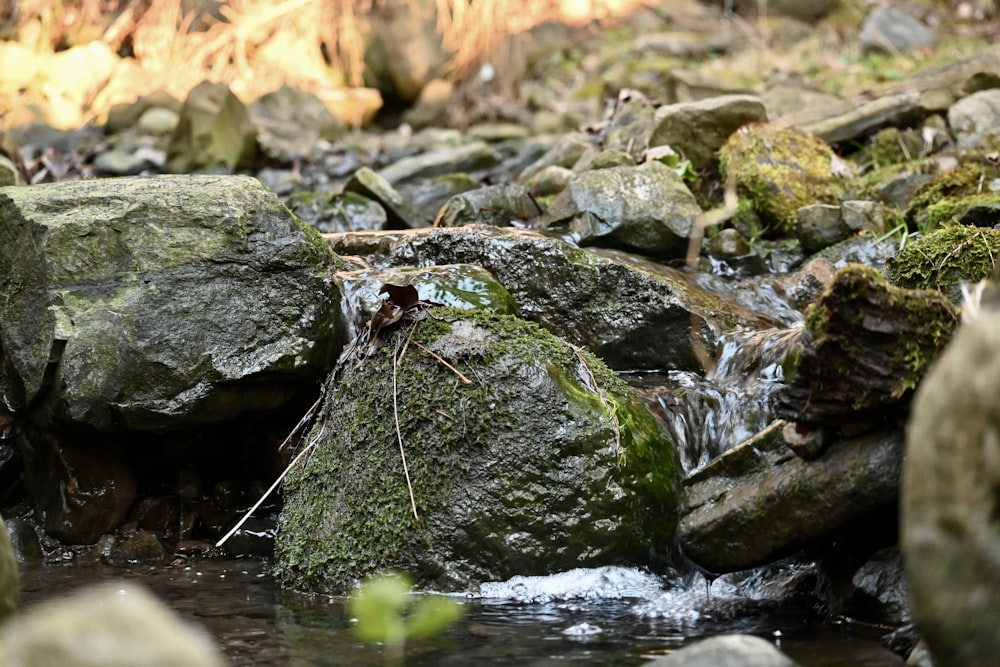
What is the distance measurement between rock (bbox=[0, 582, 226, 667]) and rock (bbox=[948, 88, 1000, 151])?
237 inches

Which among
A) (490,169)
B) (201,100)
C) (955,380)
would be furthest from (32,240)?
(201,100)

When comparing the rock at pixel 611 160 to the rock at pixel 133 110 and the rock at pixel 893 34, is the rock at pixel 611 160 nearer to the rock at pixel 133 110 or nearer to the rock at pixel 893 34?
the rock at pixel 893 34

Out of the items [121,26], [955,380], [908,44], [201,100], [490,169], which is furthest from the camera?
[121,26]

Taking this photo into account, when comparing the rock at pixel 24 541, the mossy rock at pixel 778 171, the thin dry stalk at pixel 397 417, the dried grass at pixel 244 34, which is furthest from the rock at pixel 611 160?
the dried grass at pixel 244 34

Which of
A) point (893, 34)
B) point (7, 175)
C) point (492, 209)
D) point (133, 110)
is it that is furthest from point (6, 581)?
point (893, 34)

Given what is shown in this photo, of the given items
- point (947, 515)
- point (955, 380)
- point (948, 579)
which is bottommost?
point (948, 579)

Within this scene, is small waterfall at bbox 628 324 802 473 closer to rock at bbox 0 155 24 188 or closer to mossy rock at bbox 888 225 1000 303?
mossy rock at bbox 888 225 1000 303

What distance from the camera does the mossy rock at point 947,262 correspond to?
12.2ft

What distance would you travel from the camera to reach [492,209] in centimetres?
598

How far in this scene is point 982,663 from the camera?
1698 millimetres

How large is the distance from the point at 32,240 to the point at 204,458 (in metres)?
1.10

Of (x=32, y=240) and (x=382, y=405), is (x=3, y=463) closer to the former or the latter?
(x=32, y=240)

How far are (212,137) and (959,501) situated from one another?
8.37 meters

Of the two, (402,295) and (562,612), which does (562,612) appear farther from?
(402,295)
